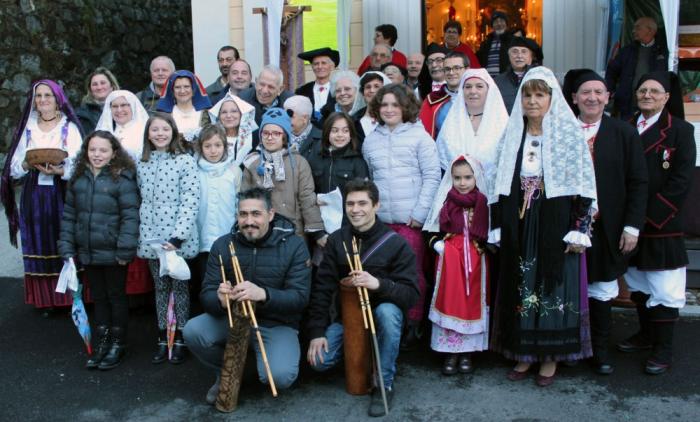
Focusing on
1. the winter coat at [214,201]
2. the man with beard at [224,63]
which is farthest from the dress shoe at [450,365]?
the man with beard at [224,63]

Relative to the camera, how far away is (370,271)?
4.02m

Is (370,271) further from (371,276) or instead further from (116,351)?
(116,351)

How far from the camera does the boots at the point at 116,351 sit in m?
4.51

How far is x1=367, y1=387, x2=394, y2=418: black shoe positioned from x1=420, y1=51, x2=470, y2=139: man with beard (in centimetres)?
199

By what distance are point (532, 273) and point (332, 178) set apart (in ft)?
4.59

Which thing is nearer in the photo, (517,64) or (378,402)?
(378,402)

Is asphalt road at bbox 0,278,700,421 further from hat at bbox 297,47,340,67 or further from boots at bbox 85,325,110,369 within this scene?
hat at bbox 297,47,340,67

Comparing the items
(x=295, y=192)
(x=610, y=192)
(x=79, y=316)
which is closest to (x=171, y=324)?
(x=79, y=316)

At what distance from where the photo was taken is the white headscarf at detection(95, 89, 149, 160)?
16.4 ft

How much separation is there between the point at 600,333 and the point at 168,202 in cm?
272

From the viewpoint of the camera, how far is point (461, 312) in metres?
4.29

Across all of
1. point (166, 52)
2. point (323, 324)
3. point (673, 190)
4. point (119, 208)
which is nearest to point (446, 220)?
point (323, 324)

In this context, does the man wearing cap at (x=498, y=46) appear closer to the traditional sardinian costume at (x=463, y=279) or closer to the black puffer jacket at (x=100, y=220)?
the traditional sardinian costume at (x=463, y=279)

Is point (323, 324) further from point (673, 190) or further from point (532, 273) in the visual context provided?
point (673, 190)
